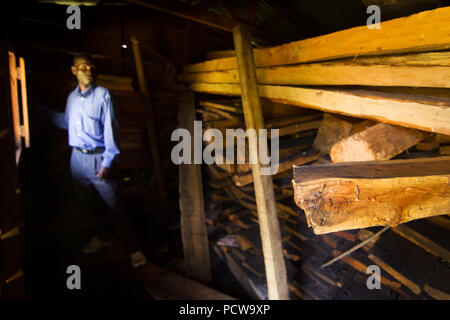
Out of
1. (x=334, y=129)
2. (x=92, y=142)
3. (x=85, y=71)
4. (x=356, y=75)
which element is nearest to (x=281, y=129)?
(x=334, y=129)

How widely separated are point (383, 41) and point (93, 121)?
3096 millimetres

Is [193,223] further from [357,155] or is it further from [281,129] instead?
[357,155]

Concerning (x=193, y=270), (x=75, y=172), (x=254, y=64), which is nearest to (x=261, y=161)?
(x=254, y=64)

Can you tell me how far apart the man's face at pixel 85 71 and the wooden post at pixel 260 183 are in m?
1.95

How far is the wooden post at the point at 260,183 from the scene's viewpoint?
6.74ft

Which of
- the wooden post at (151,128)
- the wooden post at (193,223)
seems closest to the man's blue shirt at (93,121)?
the wooden post at (193,223)

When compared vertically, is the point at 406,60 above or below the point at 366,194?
above

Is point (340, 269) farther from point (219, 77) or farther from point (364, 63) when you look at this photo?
point (219, 77)

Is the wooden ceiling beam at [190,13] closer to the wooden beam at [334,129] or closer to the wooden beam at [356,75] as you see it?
the wooden beam at [356,75]

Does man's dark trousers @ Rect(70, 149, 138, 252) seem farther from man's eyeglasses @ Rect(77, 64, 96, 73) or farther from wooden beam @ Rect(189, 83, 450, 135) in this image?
wooden beam @ Rect(189, 83, 450, 135)

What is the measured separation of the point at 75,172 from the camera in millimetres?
2980

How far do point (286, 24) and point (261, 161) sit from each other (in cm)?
349

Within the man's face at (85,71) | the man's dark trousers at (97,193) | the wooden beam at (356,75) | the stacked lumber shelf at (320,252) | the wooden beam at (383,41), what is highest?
the man's face at (85,71)

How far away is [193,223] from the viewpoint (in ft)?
10.0
